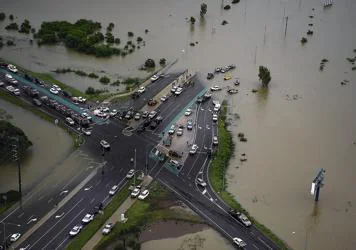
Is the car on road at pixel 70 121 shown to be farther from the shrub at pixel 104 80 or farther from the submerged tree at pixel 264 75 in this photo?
the submerged tree at pixel 264 75

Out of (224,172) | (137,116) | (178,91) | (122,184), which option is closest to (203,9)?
(178,91)

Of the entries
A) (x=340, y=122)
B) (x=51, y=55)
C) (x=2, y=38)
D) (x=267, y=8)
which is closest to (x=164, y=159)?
(x=340, y=122)

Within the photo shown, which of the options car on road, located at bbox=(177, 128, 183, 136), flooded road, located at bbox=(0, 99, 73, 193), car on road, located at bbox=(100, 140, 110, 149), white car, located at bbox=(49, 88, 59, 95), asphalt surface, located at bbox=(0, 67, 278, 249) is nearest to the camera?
asphalt surface, located at bbox=(0, 67, 278, 249)

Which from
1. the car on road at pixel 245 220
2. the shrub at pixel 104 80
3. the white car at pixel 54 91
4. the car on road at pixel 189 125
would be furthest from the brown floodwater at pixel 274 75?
the car on road at pixel 189 125

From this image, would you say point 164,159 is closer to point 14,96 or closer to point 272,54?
point 14,96

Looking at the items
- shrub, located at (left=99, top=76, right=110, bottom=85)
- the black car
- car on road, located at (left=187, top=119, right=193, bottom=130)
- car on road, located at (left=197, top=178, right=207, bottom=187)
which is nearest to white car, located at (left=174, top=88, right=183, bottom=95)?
car on road, located at (left=187, top=119, right=193, bottom=130)

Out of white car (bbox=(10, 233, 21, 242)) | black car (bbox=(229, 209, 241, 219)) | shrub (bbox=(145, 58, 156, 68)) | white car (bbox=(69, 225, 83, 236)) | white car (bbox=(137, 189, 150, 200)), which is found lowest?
white car (bbox=(10, 233, 21, 242))

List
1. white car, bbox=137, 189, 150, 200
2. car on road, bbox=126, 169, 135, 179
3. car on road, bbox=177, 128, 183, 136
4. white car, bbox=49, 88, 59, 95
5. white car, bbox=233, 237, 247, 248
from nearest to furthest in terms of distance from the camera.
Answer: white car, bbox=233, 237, 247, 248, white car, bbox=137, 189, 150, 200, car on road, bbox=126, 169, 135, 179, car on road, bbox=177, 128, 183, 136, white car, bbox=49, 88, 59, 95

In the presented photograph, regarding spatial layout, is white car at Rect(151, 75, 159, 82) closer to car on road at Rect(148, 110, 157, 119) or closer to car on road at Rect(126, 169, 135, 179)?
car on road at Rect(148, 110, 157, 119)
